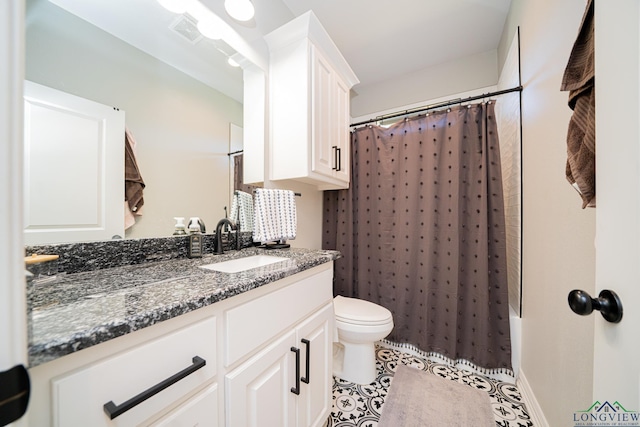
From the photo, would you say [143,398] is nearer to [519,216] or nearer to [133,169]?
[133,169]

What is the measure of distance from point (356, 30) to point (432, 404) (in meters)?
2.64

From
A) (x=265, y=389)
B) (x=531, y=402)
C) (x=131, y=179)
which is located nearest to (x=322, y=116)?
(x=131, y=179)

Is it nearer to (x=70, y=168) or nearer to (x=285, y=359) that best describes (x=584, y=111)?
(x=285, y=359)

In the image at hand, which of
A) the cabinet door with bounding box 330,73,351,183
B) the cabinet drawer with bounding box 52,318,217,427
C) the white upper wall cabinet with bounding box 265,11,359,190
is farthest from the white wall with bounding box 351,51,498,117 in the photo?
the cabinet drawer with bounding box 52,318,217,427

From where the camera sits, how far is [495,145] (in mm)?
1562

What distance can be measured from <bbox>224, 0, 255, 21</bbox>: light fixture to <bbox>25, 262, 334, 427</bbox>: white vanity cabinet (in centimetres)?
147

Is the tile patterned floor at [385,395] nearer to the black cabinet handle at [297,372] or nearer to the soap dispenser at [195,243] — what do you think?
the black cabinet handle at [297,372]

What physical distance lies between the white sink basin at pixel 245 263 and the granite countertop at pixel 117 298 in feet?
0.43

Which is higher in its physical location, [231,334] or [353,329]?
[231,334]

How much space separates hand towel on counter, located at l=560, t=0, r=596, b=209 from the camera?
57cm

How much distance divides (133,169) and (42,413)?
0.82m

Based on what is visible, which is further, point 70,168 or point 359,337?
point 359,337

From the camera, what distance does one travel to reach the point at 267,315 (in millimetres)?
757

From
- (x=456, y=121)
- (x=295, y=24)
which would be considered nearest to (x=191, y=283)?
(x=295, y=24)
